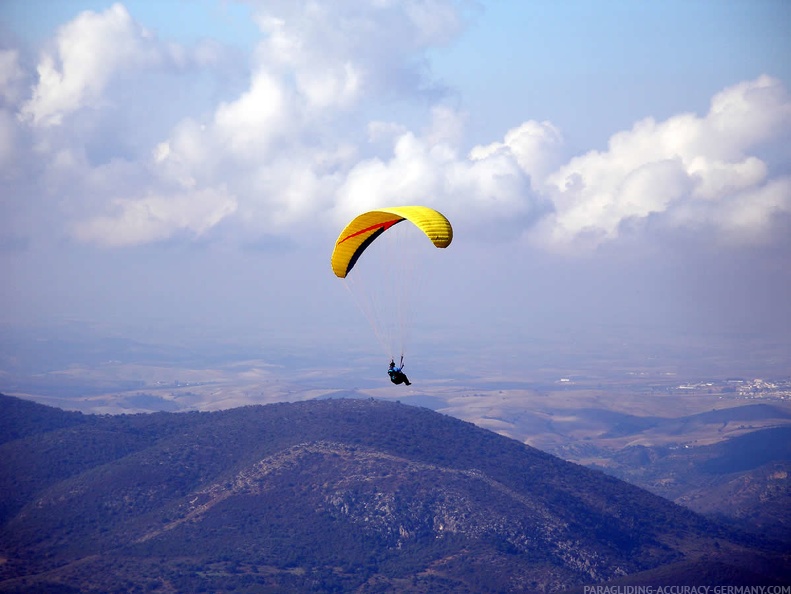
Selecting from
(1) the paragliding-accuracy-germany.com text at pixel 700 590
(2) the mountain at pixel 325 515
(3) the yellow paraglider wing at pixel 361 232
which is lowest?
(1) the paragliding-accuracy-germany.com text at pixel 700 590

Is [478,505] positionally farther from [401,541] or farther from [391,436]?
[391,436]

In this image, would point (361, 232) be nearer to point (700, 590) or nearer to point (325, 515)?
point (700, 590)

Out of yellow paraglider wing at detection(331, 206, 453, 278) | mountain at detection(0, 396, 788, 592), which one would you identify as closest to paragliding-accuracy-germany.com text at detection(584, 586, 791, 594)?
mountain at detection(0, 396, 788, 592)

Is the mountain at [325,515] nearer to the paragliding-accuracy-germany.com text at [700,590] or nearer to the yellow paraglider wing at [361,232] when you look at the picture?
the paragliding-accuracy-germany.com text at [700,590]

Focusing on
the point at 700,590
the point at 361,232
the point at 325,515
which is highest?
the point at 361,232

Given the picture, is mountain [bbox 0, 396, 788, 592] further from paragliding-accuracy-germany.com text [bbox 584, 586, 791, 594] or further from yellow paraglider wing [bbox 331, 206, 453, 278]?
yellow paraglider wing [bbox 331, 206, 453, 278]

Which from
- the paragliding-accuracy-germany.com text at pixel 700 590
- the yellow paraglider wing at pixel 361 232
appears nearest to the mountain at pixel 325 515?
the paragliding-accuracy-germany.com text at pixel 700 590

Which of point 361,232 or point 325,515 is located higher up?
point 361,232

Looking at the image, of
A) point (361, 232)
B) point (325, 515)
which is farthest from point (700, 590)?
point (361, 232)
